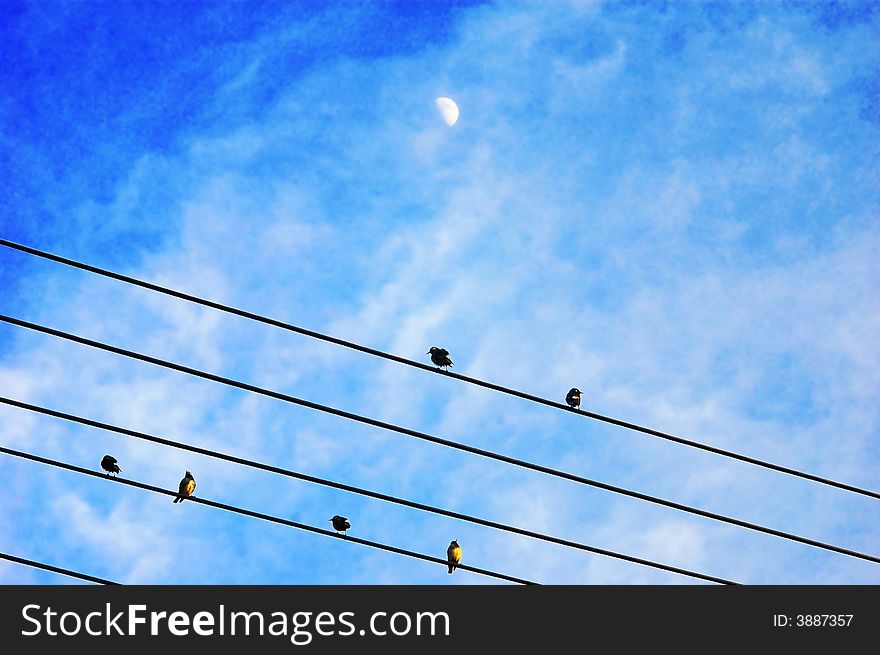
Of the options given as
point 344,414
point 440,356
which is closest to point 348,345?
point 344,414

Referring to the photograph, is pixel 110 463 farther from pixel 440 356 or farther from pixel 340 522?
pixel 440 356

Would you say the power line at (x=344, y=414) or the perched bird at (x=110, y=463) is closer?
the power line at (x=344, y=414)

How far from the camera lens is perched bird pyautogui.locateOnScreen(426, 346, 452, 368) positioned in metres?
21.8

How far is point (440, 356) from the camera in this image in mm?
21906

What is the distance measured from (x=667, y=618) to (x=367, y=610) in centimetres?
329

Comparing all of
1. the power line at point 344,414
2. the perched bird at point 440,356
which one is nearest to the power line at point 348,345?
the power line at point 344,414

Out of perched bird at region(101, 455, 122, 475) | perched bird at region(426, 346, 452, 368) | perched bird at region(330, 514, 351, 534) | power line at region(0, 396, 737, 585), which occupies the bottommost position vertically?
power line at region(0, 396, 737, 585)

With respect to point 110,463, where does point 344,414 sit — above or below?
below

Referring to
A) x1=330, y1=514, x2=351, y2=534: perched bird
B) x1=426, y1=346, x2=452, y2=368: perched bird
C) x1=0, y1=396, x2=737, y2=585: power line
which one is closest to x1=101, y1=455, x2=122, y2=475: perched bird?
x1=330, y1=514, x2=351, y2=534: perched bird

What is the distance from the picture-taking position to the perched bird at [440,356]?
2181 centimetres

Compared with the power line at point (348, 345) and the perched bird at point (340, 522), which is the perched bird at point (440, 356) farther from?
the power line at point (348, 345)

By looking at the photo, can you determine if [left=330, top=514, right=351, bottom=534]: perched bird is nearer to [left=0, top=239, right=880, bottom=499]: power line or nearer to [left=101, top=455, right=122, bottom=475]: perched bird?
[left=101, top=455, right=122, bottom=475]: perched bird

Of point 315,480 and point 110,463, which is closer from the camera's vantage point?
point 315,480

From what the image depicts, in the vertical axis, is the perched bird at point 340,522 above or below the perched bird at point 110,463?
below
